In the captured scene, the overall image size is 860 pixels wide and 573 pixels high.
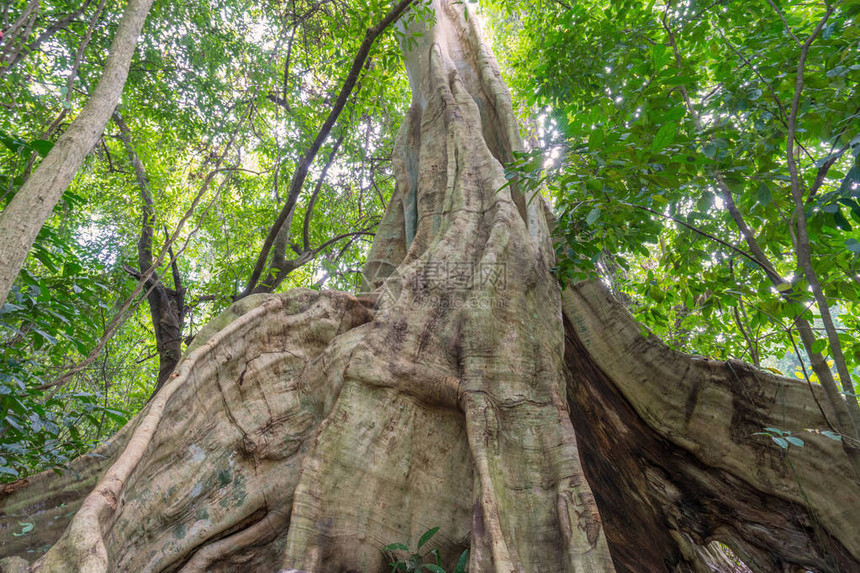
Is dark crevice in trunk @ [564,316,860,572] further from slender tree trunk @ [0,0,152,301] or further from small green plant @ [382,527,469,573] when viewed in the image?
slender tree trunk @ [0,0,152,301]

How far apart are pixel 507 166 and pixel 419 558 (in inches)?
76.2

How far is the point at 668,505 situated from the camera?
9.32 ft

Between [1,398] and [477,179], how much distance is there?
3033 millimetres

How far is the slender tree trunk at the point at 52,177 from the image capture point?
153cm

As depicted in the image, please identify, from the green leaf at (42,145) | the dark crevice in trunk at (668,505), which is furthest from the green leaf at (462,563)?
the green leaf at (42,145)

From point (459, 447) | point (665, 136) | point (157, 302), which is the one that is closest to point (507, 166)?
point (665, 136)

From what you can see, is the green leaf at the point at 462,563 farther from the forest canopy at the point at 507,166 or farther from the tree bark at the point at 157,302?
the tree bark at the point at 157,302

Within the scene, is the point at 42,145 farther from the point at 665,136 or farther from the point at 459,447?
the point at 665,136

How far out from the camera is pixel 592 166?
217 centimetres

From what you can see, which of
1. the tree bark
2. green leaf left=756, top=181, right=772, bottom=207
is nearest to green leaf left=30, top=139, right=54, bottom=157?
green leaf left=756, top=181, right=772, bottom=207

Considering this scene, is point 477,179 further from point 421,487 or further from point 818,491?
point 818,491

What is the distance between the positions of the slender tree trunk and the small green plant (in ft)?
5.87

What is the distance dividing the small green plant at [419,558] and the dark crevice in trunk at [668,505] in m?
0.85

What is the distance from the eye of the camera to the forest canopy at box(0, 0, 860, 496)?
2.03 meters
